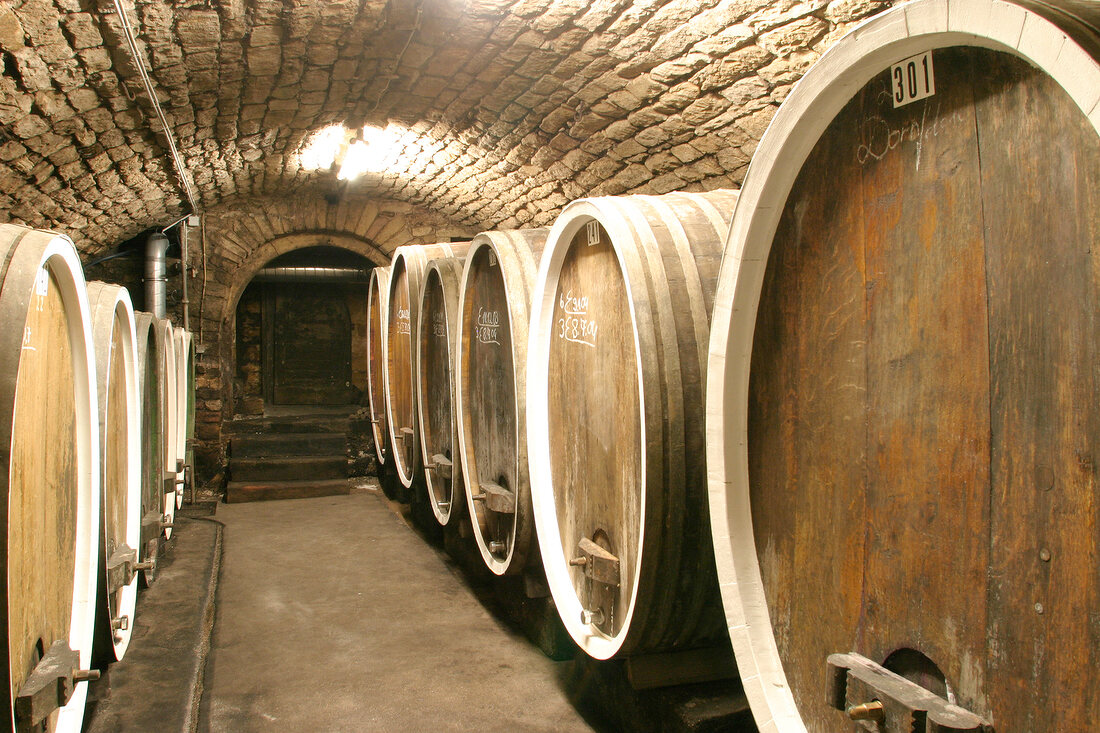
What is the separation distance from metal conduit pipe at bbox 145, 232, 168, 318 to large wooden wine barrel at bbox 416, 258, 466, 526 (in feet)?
16.6

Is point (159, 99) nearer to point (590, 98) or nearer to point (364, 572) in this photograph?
point (590, 98)

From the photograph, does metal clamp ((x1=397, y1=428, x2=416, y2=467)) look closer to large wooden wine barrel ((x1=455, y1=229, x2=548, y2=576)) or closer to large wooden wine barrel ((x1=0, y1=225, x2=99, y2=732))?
large wooden wine barrel ((x1=455, y1=229, x2=548, y2=576))

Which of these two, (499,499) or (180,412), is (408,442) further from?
(499,499)

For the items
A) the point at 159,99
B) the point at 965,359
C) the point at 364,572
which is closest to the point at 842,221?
the point at 965,359

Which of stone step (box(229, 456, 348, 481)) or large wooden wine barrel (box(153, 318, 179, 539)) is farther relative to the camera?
stone step (box(229, 456, 348, 481))

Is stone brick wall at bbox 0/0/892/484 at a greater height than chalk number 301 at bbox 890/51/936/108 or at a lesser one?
greater

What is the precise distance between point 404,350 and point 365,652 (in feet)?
7.76

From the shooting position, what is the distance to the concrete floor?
2.57m

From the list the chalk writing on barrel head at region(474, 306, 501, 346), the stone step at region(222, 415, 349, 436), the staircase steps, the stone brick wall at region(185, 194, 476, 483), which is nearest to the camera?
the chalk writing on barrel head at region(474, 306, 501, 346)

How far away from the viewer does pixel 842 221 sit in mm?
1105

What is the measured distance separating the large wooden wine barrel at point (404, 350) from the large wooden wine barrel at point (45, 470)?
2508 mm

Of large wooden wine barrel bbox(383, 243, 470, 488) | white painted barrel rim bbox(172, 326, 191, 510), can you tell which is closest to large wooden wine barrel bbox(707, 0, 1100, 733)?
large wooden wine barrel bbox(383, 243, 470, 488)

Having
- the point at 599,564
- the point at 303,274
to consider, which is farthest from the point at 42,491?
the point at 303,274

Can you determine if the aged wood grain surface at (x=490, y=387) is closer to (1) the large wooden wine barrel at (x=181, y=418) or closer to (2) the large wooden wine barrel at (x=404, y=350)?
(2) the large wooden wine barrel at (x=404, y=350)
